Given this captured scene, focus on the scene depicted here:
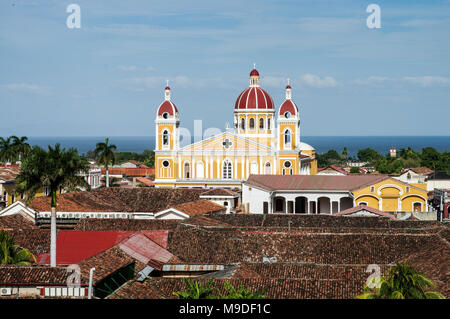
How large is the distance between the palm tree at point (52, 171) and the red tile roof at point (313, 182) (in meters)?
31.4

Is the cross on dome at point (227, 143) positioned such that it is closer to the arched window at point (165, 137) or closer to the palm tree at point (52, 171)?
the arched window at point (165, 137)

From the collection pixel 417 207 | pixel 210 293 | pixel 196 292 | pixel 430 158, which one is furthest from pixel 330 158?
pixel 196 292

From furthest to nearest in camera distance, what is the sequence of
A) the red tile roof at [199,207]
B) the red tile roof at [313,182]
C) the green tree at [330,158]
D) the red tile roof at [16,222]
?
the green tree at [330,158] → the red tile roof at [313,182] → the red tile roof at [199,207] → the red tile roof at [16,222]

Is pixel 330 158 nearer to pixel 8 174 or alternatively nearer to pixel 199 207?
pixel 8 174

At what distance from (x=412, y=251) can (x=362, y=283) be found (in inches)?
361

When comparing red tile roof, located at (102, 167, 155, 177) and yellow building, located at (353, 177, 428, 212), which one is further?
red tile roof, located at (102, 167, 155, 177)

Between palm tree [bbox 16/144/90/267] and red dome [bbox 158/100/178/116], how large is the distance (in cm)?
4360

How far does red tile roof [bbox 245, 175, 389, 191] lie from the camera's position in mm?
58094

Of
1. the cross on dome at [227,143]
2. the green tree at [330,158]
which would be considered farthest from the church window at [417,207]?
the green tree at [330,158]

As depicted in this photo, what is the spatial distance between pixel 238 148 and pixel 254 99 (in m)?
5.57

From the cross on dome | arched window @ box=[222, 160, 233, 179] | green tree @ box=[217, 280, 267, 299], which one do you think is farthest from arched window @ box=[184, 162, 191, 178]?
green tree @ box=[217, 280, 267, 299]

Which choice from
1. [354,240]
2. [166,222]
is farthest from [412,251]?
[166,222]

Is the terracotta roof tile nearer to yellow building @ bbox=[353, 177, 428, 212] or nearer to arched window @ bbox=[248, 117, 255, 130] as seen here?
yellow building @ bbox=[353, 177, 428, 212]

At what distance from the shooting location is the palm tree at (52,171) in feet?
91.1
